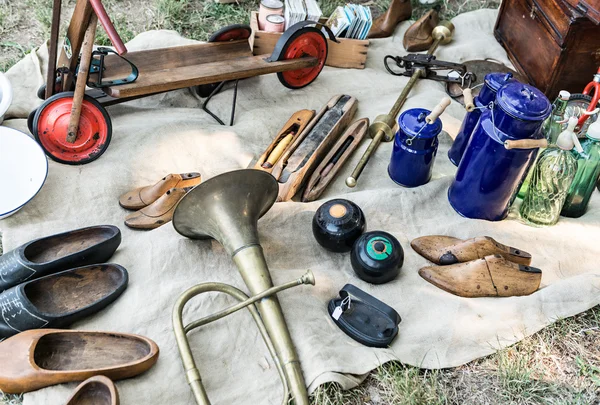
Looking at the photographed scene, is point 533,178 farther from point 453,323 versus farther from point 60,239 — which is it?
point 60,239

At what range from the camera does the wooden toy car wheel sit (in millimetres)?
3881

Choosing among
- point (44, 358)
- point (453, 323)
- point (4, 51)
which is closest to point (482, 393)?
point (453, 323)

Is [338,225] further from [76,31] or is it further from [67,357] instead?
[76,31]

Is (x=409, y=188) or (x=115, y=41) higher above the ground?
(x=115, y=41)

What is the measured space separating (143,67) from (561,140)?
95.0 inches

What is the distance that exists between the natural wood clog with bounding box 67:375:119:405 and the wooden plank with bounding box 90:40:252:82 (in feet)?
5.95

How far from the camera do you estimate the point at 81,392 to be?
2.08 metres

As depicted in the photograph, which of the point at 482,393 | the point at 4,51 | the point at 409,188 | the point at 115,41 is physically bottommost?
the point at 482,393

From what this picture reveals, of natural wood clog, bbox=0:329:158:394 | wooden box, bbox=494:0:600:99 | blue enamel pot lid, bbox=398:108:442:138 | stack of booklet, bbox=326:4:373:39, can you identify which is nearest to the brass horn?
natural wood clog, bbox=0:329:158:394

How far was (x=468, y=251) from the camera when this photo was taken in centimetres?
270

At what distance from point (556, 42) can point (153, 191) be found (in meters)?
2.70

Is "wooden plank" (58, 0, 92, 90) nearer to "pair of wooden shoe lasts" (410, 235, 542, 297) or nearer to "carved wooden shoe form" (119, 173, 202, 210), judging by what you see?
"carved wooden shoe form" (119, 173, 202, 210)

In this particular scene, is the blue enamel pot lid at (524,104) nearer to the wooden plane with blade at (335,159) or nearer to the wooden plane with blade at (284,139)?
the wooden plane with blade at (335,159)

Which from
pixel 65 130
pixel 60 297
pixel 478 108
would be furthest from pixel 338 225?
pixel 65 130
